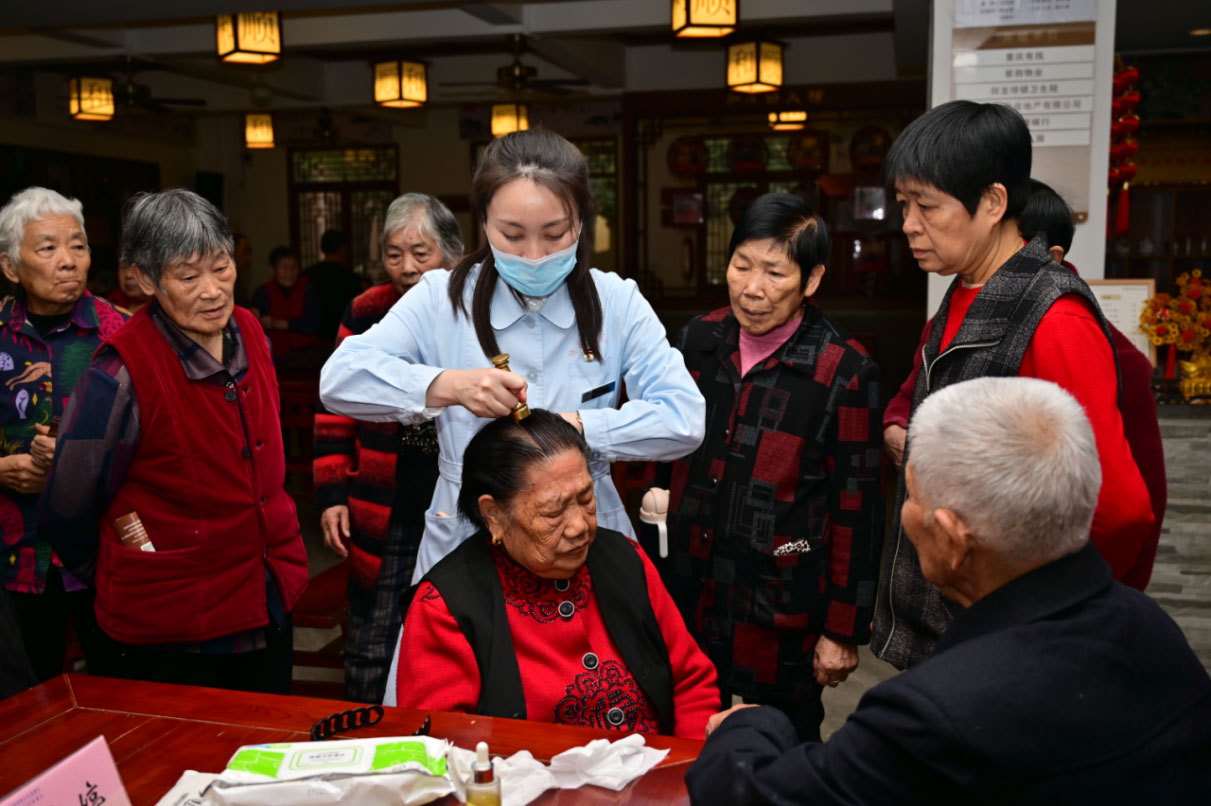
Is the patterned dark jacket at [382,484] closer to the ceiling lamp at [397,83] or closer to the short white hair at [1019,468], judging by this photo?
the short white hair at [1019,468]

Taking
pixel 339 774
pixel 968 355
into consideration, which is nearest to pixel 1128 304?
pixel 968 355

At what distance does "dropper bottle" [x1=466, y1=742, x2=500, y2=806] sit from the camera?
120 cm

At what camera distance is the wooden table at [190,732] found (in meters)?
1.42

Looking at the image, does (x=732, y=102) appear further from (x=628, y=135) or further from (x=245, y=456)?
(x=245, y=456)

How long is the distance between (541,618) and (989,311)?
3.13 ft

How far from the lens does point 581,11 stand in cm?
758

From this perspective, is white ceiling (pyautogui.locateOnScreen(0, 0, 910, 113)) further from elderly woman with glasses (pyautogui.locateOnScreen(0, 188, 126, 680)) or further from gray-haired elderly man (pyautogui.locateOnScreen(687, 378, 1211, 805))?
gray-haired elderly man (pyautogui.locateOnScreen(687, 378, 1211, 805))

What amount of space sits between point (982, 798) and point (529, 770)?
2.11 feet

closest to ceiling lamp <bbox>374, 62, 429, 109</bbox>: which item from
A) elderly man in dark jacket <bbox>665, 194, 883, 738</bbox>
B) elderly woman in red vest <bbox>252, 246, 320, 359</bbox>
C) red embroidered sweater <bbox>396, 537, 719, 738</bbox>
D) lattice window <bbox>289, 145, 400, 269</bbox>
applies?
elderly woman in red vest <bbox>252, 246, 320, 359</bbox>

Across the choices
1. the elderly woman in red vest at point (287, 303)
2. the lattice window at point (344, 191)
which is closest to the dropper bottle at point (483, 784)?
the elderly woman in red vest at point (287, 303)

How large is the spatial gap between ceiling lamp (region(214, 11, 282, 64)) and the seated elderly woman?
509cm

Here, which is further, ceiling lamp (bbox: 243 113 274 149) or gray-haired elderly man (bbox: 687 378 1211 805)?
ceiling lamp (bbox: 243 113 274 149)

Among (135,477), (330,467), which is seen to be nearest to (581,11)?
(330,467)

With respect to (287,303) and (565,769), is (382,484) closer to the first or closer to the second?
(565,769)
